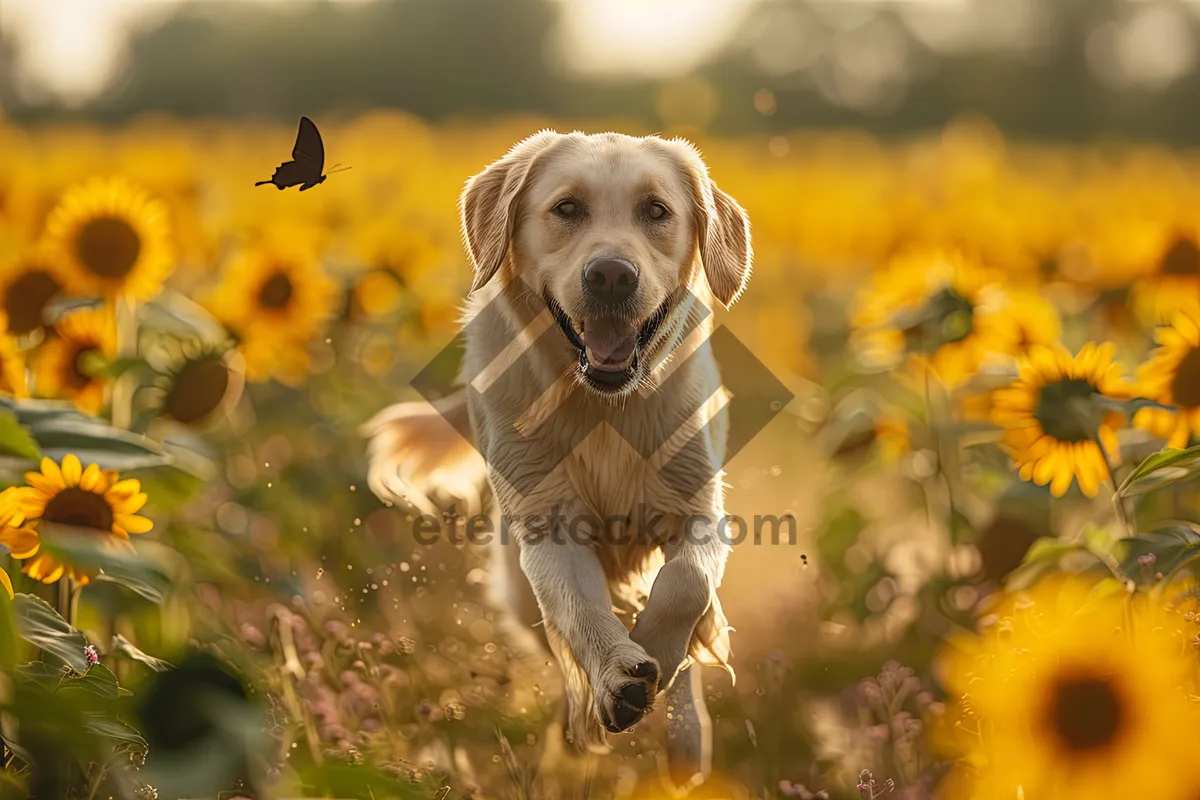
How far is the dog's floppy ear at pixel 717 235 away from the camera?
133 inches

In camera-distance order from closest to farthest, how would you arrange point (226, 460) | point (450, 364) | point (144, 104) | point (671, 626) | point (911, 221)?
point (671, 626) < point (226, 460) < point (450, 364) < point (911, 221) < point (144, 104)

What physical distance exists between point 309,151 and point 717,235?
3.84 ft

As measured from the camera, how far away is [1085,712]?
2.26m

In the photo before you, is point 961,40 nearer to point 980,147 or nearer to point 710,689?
point 980,147

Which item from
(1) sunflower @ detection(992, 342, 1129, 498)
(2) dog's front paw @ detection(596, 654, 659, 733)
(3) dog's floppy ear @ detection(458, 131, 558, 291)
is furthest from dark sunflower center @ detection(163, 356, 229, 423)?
(1) sunflower @ detection(992, 342, 1129, 498)

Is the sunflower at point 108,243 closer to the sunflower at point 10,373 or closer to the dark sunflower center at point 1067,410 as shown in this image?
the sunflower at point 10,373

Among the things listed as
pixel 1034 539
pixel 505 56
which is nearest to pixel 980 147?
pixel 1034 539

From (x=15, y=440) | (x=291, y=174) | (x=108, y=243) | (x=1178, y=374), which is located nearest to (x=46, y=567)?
(x=15, y=440)

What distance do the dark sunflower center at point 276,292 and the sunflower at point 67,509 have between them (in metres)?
1.69

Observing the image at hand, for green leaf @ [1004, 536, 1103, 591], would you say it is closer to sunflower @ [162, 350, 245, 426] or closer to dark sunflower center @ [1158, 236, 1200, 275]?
dark sunflower center @ [1158, 236, 1200, 275]

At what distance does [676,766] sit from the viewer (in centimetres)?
349

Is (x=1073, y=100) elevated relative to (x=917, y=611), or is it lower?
elevated

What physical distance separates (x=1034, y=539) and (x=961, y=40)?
28.4ft

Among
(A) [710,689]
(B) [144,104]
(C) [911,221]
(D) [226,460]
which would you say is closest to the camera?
(A) [710,689]
